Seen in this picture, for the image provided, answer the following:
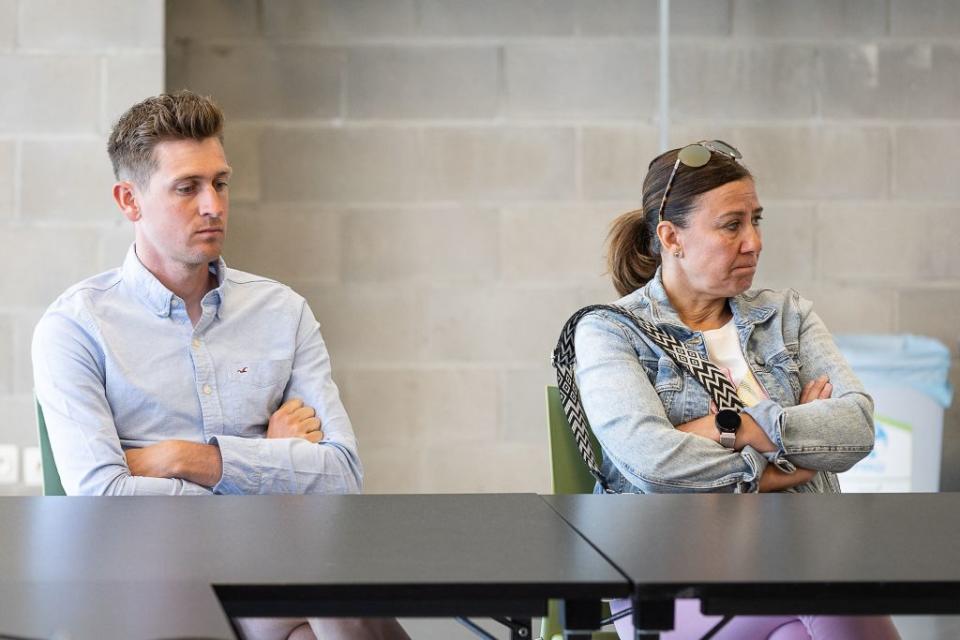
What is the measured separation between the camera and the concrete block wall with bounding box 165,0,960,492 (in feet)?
12.5

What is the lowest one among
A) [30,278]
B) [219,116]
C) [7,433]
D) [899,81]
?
[7,433]

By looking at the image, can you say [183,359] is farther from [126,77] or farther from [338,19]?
[338,19]

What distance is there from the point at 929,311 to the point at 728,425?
2.18 meters

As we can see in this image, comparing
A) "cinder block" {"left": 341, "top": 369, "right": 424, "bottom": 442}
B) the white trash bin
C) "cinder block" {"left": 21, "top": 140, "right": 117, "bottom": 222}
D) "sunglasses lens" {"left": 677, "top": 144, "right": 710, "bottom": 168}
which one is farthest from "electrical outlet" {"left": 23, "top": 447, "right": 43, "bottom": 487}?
the white trash bin

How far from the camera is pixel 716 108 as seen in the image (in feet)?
12.7

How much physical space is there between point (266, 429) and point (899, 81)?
8.79 ft

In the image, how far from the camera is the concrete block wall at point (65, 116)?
3.35 meters

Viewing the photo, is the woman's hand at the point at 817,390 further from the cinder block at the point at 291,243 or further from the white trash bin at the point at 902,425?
the cinder block at the point at 291,243

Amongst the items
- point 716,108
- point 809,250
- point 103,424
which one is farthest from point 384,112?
point 103,424

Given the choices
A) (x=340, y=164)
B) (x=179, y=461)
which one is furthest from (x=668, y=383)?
(x=340, y=164)

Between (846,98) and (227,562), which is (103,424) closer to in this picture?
(227,562)

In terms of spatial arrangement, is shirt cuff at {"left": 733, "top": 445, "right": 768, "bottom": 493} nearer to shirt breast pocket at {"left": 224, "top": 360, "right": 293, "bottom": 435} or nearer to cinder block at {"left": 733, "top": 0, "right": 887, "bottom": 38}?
shirt breast pocket at {"left": 224, "top": 360, "right": 293, "bottom": 435}

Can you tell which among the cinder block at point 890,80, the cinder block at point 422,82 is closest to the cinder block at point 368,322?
the cinder block at point 422,82

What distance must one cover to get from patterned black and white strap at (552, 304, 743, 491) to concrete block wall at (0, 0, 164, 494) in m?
1.66
